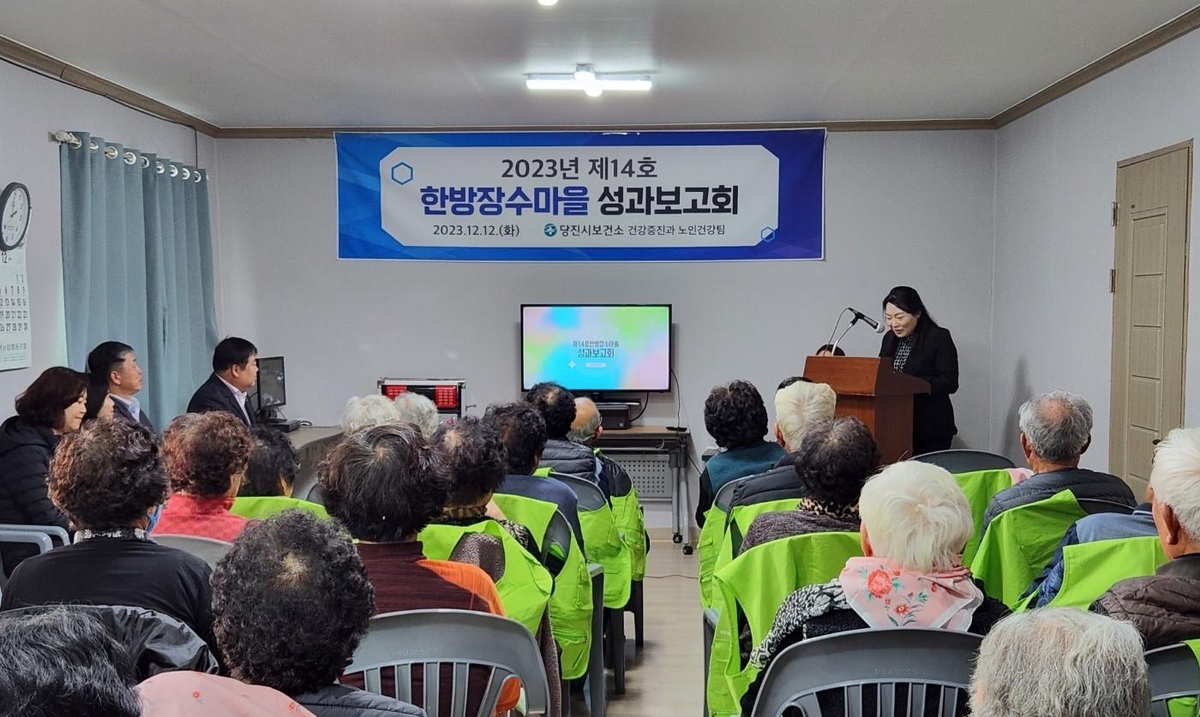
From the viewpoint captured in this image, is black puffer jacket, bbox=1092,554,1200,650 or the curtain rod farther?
the curtain rod

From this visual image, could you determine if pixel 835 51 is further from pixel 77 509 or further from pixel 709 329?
pixel 77 509

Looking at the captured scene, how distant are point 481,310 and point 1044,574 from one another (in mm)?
4873

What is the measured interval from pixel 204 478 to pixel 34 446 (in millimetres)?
1335

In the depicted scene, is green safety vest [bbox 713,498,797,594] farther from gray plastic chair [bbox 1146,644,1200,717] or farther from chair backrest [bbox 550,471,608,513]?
gray plastic chair [bbox 1146,644,1200,717]

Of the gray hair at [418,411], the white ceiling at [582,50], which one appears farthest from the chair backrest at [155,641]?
the white ceiling at [582,50]

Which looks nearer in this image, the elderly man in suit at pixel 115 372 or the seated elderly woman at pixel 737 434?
the seated elderly woman at pixel 737 434

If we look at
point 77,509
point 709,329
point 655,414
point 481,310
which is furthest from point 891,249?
point 77,509

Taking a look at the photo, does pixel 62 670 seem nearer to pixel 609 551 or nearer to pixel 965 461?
pixel 609 551

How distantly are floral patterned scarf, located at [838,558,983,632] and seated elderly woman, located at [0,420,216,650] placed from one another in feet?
4.09

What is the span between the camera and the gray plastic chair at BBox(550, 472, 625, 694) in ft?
11.4

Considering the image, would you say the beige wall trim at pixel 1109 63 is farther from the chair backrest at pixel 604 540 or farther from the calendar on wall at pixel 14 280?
the calendar on wall at pixel 14 280

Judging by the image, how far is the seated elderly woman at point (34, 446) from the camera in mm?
3484

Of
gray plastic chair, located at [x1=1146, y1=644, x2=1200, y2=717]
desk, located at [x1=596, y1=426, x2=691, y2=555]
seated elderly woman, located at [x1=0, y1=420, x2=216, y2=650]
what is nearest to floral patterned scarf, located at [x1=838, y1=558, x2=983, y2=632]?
gray plastic chair, located at [x1=1146, y1=644, x2=1200, y2=717]

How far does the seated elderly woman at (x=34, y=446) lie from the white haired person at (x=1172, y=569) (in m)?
3.22
